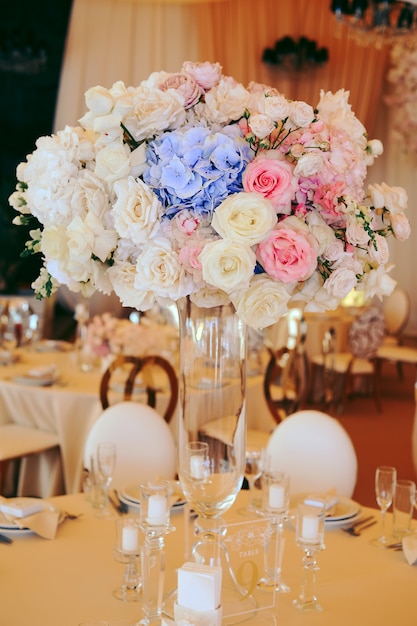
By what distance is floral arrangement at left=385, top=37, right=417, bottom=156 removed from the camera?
9.88 meters

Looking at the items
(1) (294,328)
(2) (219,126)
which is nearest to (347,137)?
(2) (219,126)

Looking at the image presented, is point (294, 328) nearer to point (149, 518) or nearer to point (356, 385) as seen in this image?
point (356, 385)

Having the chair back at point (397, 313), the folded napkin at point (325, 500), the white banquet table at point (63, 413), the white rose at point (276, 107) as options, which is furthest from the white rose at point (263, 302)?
the chair back at point (397, 313)

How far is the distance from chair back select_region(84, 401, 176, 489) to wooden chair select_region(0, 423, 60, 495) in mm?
1277

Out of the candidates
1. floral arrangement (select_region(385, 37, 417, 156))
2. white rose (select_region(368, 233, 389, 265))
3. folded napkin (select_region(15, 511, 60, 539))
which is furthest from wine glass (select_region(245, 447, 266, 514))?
floral arrangement (select_region(385, 37, 417, 156))

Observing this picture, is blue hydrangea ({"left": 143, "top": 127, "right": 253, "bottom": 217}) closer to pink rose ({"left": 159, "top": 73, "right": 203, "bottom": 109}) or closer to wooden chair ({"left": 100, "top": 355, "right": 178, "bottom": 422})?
pink rose ({"left": 159, "top": 73, "right": 203, "bottom": 109})

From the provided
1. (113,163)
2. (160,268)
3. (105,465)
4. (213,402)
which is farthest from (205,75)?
(105,465)

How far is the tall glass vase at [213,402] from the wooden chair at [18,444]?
8.22 feet

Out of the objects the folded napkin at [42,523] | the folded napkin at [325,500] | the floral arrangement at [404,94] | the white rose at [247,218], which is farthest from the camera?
the floral arrangement at [404,94]

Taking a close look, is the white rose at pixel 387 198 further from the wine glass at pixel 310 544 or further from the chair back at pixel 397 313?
the chair back at pixel 397 313

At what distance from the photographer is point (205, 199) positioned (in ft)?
5.24

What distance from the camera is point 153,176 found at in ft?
5.32

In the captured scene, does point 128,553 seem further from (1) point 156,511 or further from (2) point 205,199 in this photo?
(2) point 205,199

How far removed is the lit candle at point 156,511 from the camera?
5.63 feet
